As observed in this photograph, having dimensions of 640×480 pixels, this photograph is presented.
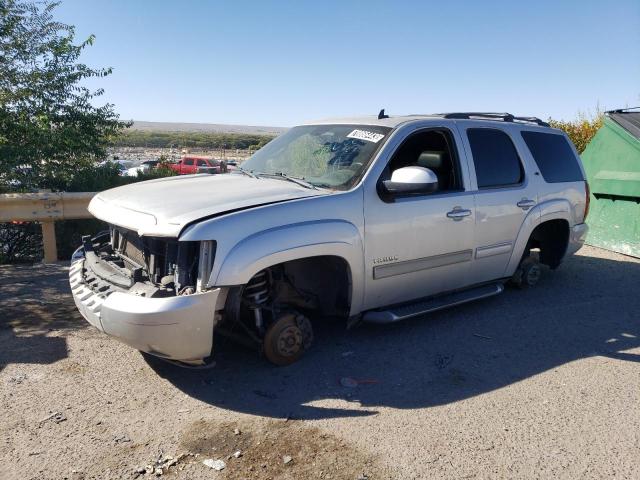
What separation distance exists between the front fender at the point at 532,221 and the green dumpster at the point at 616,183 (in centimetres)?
281

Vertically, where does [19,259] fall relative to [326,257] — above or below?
below

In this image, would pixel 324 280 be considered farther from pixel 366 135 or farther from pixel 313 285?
pixel 366 135

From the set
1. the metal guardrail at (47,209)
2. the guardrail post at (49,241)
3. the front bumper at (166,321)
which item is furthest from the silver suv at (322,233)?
the guardrail post at (49,241)

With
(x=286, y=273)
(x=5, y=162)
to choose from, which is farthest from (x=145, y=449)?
(x=5, y=162)

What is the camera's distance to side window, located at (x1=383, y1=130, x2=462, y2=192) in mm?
4973

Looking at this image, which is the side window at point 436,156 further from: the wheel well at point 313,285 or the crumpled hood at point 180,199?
the crumpled hood at point 180,199

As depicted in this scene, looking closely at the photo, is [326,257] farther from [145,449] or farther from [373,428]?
[145,449]

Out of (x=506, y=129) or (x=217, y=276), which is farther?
(x=506, y=129)

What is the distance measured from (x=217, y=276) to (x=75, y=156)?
234 inches

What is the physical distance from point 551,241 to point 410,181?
9.88 ft

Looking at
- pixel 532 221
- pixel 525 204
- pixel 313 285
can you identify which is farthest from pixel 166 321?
pixel 532 221

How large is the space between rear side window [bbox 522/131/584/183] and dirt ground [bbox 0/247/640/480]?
5.38 feet

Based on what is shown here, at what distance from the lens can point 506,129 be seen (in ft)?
18.3

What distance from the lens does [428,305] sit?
15.6 ft
